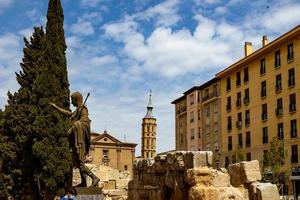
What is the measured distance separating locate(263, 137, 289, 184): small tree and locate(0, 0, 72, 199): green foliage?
18.6 meters

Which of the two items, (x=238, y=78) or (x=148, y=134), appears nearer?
(x=238, y=78)

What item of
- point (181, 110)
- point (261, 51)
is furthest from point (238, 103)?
point (181, 110)

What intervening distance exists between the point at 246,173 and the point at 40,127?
1304cm

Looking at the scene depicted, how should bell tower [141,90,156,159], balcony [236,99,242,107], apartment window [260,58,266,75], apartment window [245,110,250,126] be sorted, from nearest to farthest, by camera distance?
apartment window [260,58,266,75] < apartment window [245,110,250,126] < balcony [236,99,242,107] < bell tower [141,90,156,159]

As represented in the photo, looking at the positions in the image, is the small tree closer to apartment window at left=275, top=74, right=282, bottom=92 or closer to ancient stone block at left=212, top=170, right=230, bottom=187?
apartment window at left=275, top=74, right=282, bottom=92

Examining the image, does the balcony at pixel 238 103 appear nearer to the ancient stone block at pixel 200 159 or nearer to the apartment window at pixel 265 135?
the apartment window at pixel 265 135

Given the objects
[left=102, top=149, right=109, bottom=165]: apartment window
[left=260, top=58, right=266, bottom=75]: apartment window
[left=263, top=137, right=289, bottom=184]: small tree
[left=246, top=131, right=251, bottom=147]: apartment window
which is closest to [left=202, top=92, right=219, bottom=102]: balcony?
[left=246, top=131, right=251, bottom=147]: apartment window

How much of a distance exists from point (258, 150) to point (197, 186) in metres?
36.0

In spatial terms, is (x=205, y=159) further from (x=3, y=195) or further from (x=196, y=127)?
(x=196, y=127)

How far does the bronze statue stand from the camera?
11992 millimetres

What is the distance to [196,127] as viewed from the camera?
63.0m

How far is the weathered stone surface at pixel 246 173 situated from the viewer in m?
15.1

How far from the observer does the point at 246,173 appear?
15078mm

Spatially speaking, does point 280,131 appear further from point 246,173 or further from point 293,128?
point 246,173
